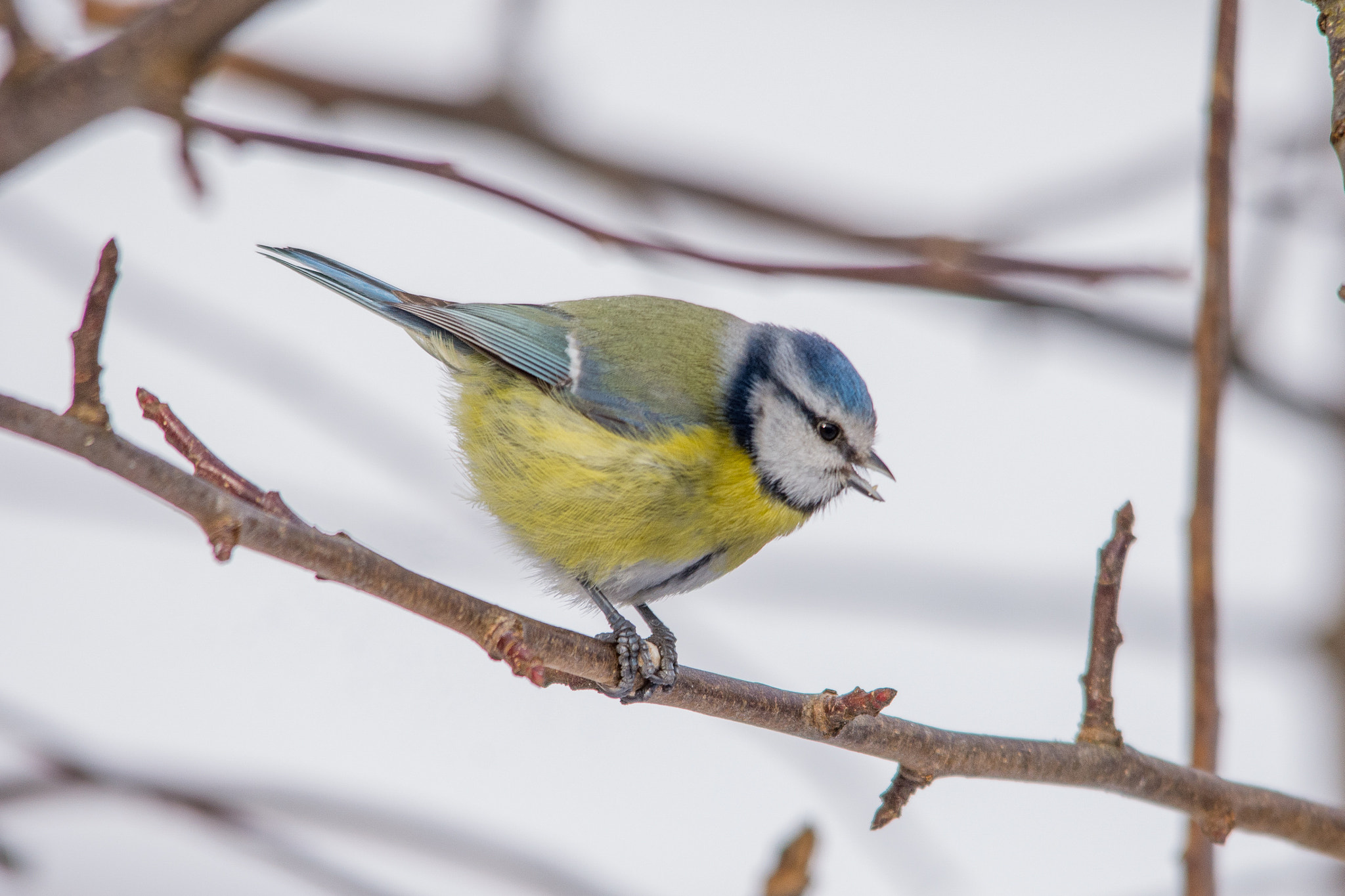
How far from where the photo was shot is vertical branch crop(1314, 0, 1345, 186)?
68 centimetres

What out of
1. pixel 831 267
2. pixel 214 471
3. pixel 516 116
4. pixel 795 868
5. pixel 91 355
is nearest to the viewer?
pixel 91 355

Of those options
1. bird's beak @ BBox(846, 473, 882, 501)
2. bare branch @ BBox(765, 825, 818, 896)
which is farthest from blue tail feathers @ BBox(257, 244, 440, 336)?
bare branch @ BBox(765, 825, 818, 896)

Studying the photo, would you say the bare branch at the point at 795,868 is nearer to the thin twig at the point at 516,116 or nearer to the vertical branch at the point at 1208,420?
the vertical branch at the point at 1208,420

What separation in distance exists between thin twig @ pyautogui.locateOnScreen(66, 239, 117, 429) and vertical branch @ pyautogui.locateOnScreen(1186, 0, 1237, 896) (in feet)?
2.74

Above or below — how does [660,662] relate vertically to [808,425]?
below

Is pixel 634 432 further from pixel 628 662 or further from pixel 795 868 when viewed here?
pixel 795 868

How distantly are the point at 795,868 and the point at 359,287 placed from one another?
2.49 ft

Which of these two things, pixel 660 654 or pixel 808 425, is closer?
pixel 660 654

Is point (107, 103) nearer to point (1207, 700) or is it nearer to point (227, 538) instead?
point (227, 538)

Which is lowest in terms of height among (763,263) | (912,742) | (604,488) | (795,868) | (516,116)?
(795,868)

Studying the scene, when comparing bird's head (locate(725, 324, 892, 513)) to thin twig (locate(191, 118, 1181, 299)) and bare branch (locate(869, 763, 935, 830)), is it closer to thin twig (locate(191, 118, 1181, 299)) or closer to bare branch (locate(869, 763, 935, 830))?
thin twig (locate(191, 118, 1181, 299))

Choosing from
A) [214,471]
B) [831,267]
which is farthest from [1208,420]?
[214,471]

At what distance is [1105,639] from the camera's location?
0.95 m

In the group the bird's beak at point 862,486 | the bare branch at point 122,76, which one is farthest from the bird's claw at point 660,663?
the bare branch at point 122,76
